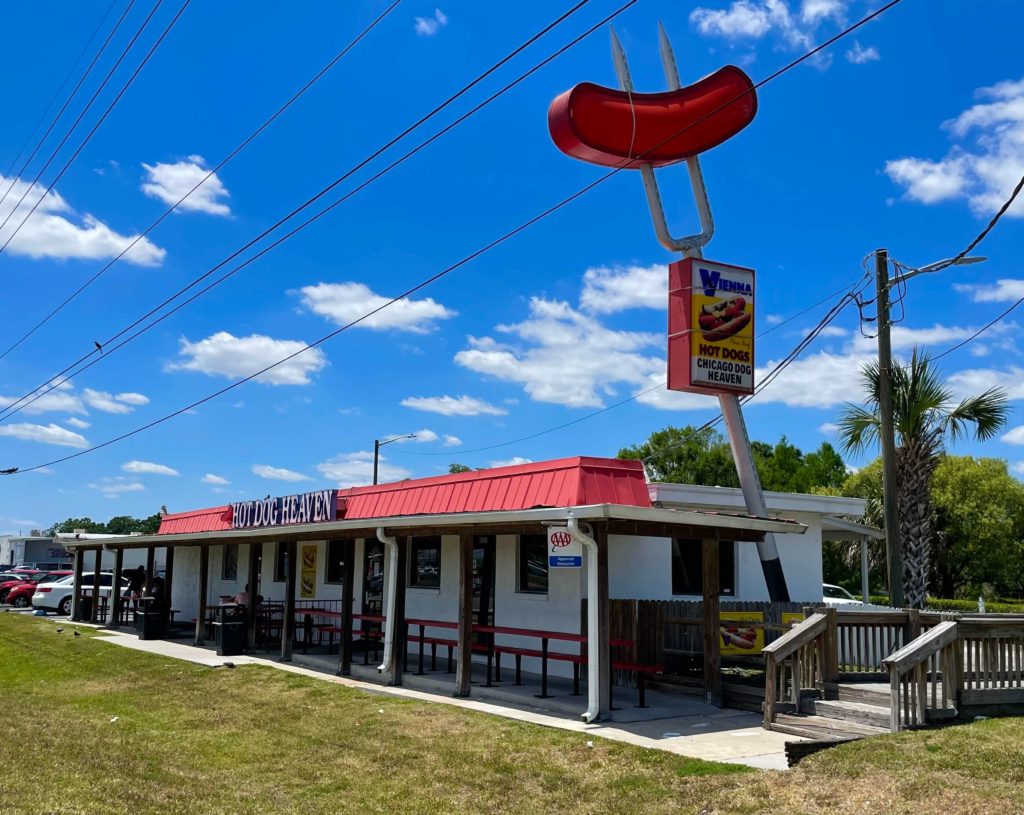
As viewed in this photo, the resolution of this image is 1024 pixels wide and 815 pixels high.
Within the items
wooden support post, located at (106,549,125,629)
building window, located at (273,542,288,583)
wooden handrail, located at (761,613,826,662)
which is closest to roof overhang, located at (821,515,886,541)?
wooden handrail, located at (761,613,826,662)

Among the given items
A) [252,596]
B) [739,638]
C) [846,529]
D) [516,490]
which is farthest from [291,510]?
[846,529]

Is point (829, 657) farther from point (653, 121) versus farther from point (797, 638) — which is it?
point (653, 121)

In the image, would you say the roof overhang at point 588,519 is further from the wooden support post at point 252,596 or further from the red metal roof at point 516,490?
the wooden support post at point 252,596

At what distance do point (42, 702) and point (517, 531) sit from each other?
720cm

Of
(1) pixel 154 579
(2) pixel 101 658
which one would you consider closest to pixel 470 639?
(2) pixel 101 658

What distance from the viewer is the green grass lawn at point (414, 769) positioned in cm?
755

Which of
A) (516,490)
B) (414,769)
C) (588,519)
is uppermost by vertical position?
(516,490)

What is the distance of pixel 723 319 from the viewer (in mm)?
15789

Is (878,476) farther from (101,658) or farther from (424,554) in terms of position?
(101,658)

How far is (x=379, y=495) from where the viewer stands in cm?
1945

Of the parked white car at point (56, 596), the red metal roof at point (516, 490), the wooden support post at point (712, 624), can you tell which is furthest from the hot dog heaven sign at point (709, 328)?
the parked white car at point (56, 596)

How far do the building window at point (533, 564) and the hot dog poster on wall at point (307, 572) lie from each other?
8.51m

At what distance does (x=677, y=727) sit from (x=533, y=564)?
594 centimetres

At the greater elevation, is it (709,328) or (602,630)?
(709,328)
